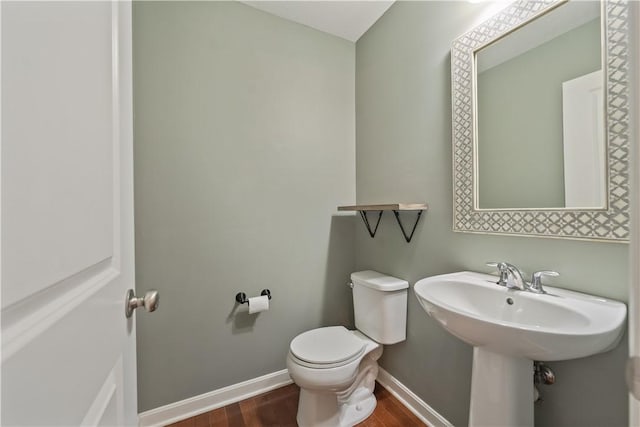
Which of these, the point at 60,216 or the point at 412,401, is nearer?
the point at 60,216

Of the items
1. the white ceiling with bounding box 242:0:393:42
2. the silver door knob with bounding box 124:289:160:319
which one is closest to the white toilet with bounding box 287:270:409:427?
the silver door knob with bounding box 124:289:160:319

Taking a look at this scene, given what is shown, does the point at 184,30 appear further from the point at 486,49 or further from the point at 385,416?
the point at 385,416

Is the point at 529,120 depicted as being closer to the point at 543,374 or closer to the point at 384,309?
the point at 543,374

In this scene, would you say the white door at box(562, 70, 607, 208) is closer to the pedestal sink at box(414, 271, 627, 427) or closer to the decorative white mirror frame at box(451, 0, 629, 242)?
the decorative white mirror frame at box(451, 0, 629, 242)

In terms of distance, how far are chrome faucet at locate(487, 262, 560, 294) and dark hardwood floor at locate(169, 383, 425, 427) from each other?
0.97 m

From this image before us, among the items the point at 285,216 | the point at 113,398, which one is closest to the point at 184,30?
the point at 285,216

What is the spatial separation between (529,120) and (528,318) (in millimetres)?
755

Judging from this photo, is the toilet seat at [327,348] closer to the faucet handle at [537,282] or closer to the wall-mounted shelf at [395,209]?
the wall-mounted shelf at [395,209]

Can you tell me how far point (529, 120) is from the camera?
102cm

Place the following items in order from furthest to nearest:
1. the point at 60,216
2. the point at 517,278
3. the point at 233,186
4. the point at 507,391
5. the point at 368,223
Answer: the point at 368,223
the point at 233,186
the point at 517,278
the point at 507,391
the point at 60,216

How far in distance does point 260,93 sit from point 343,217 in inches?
39.4

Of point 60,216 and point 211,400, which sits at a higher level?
point 60,216

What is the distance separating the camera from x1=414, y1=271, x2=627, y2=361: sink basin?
640mm

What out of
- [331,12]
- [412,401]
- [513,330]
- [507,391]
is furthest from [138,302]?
[331,12]
